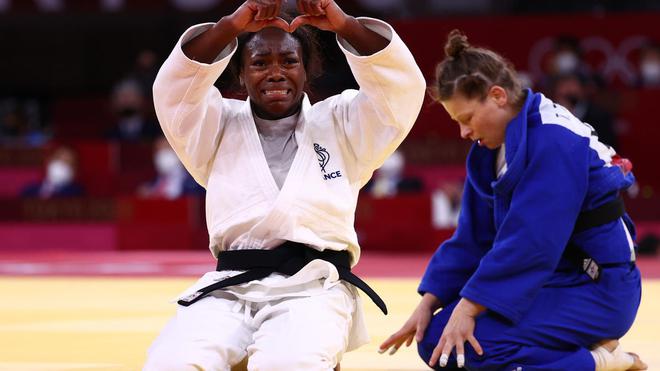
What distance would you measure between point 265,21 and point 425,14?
9.89m

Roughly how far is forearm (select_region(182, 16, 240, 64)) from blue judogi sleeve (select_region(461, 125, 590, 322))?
1.00m

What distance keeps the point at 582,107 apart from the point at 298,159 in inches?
242

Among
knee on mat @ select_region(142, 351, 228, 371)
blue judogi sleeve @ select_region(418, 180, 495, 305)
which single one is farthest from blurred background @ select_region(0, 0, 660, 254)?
knee on mat @ select_region(142, 351, 228, 371)

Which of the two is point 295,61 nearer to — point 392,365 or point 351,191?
point 351,191

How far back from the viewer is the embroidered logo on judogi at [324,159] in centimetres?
351

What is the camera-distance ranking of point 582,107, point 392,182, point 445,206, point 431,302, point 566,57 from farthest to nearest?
point 566,57 → point 392,182 → point 445,206 → point 582,107 → point 431,302

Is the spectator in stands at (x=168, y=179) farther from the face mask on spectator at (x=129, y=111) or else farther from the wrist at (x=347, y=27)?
the wrist at (x=347, y=27)

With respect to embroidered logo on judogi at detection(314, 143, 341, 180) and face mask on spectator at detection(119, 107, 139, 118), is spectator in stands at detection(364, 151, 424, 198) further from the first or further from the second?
embroidered logo on judogi at detection(314, 143, 341, 180)

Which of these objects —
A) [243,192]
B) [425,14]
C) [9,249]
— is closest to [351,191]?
[243,192]

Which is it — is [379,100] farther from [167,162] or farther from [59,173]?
[59,173]

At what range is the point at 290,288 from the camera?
11.3 ft

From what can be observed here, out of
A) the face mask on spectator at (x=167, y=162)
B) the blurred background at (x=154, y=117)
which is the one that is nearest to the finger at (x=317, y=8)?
the blurred background at (x=154, y=117)

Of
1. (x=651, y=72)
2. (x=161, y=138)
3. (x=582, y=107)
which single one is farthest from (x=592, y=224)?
(x=161, y=138)

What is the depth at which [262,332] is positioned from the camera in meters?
3.29
